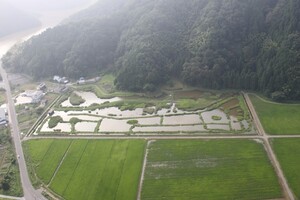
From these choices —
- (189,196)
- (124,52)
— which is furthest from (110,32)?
(189,196)

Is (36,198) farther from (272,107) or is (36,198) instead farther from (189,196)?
(272,107)

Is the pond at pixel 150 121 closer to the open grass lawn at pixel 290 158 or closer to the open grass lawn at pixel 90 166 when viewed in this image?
the open grass lawn at pixel 90 166

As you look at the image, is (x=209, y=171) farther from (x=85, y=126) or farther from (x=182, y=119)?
(x=85, y=126)

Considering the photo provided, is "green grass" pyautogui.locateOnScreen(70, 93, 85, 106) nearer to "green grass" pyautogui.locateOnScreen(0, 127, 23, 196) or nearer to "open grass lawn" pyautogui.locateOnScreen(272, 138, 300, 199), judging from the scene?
"green grass" pyautogui.locateOnScreen(0, 127, 23, 196)

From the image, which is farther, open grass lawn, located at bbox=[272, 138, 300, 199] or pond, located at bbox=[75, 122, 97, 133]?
pond, located at bbox=[75, 122, 97, 133]

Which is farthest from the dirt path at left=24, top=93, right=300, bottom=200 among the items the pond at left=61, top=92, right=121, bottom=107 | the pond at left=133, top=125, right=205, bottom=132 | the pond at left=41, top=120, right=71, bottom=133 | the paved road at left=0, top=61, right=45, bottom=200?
the pond at left=61, top=92, right=121, bottom=107
